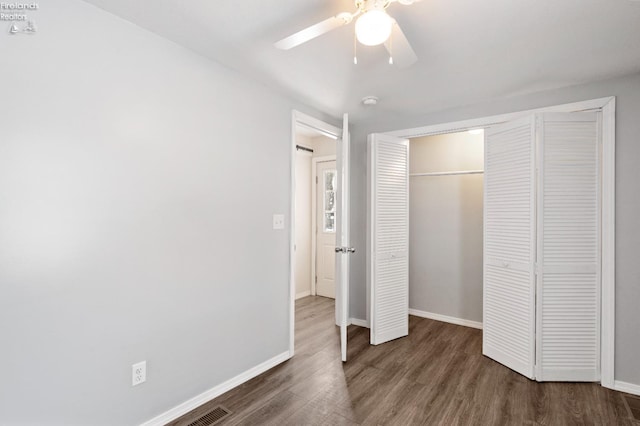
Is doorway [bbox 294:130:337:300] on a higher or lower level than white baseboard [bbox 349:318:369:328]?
higher

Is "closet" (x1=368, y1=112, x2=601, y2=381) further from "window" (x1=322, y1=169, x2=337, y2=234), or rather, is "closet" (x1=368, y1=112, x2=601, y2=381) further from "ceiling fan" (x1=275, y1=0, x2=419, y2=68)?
"window" (x1=322, y1=169, x2=337, y2=234)

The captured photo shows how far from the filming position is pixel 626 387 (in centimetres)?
240

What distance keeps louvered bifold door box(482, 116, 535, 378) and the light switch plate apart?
191 cm

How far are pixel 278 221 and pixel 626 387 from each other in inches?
117

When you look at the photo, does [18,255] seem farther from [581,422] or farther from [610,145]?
[610,145]

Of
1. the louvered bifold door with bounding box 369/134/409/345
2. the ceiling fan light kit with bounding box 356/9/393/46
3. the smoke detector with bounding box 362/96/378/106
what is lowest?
the louvered bifold door with bounding box 369/134/409/345

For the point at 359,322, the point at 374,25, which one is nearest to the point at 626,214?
the point at 374,25

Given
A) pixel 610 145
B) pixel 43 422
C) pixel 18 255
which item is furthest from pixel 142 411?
pixel 610 145

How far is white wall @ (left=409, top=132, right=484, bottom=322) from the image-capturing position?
3.79 meters

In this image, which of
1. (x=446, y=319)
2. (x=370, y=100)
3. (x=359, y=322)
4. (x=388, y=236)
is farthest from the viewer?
(x=446, y=319)

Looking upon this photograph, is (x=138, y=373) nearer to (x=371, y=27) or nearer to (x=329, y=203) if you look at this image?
(x=371, y=27)

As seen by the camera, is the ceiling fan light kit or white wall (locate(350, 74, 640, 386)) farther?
white wall (locate(350, 74, 640, 386))

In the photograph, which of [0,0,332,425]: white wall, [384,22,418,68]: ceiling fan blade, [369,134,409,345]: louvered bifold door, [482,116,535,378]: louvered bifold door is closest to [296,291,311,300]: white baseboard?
[369,134,409,345]: louvered bifold door

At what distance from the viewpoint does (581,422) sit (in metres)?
2.04
